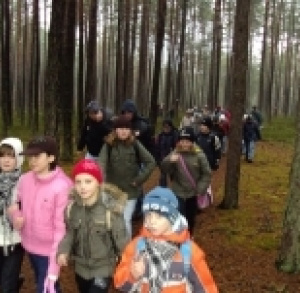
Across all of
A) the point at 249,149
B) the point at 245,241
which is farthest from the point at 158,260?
the point at 249,149

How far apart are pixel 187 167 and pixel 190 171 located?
6 centimetres

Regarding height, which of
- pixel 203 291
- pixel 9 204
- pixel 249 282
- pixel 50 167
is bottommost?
pixel 249 282

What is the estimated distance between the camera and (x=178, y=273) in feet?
10.3

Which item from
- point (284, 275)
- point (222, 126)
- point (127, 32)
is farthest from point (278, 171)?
point (127, 32)

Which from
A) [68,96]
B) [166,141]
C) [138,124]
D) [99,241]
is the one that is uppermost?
[68,96]

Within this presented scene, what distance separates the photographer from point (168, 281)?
10.5ft

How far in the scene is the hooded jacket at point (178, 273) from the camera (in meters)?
3.11

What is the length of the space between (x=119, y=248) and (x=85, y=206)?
14.8 inches

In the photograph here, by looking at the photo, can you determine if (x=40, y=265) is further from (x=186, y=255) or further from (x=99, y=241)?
(x=186, y=255)

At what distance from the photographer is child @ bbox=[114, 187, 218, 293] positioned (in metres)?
3.12

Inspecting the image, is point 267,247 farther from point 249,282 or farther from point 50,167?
point 50,167

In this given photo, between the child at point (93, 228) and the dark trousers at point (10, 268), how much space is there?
2.71 feet

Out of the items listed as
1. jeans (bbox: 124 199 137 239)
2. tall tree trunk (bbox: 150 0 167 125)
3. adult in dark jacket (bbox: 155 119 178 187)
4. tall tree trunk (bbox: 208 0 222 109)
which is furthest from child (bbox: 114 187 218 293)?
tall tree trunk (bbox: 208 0 222 109)

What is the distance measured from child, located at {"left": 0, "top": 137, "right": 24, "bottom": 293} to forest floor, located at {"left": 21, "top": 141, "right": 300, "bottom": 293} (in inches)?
58.8
